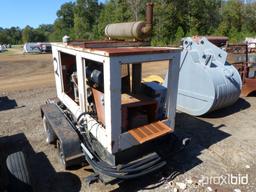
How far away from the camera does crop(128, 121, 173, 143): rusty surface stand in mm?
3111

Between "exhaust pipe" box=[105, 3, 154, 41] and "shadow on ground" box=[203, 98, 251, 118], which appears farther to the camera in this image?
"shadow on ground" box=[203, 98, 251, 118]

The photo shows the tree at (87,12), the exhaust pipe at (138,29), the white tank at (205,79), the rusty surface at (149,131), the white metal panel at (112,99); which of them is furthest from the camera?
the tree at (87,12)

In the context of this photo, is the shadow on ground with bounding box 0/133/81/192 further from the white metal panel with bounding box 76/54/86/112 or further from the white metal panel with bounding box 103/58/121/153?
the white metal panel with bounding box 76/54/86/112

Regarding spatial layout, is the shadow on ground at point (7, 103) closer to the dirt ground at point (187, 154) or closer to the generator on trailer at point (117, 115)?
the dirt ground at point (187, 154)

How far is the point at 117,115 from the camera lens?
2.92 meters

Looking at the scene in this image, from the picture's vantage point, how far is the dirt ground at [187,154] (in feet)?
11.5

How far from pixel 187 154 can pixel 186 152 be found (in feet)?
0.22

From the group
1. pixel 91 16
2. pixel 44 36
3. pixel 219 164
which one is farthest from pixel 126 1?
pixel 44 36

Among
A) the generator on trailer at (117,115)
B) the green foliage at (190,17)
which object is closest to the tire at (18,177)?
the generator on trailer at (117,115)

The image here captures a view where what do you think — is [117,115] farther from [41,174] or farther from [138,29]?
[41,174]

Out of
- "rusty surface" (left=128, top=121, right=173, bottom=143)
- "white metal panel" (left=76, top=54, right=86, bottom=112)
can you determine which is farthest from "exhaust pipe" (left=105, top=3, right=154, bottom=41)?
"rusty surface" (left=128, top=121, right=173, bottom=143)

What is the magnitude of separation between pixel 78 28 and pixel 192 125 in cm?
4697

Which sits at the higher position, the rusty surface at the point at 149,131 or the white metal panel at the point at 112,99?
the white metal panel at the point at 112,99

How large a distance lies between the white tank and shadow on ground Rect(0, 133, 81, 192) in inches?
142
